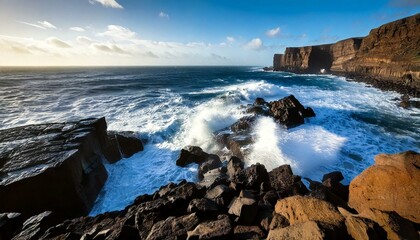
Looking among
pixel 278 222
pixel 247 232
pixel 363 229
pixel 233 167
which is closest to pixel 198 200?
pixel 247 232

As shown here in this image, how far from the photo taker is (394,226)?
137 inches

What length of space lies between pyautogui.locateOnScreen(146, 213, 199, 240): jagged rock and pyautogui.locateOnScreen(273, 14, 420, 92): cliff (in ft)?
118

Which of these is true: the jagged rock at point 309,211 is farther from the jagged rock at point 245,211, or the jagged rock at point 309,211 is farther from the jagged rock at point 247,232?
the jagged rock at point 247,232

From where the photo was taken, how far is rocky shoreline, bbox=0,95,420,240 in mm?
3947

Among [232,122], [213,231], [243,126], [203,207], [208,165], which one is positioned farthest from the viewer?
[232,122]

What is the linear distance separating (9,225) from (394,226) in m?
8.75

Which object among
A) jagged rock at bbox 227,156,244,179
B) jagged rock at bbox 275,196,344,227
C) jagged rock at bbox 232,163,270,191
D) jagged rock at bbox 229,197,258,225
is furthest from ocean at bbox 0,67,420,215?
jagged rock at bbox 275,196,344,227

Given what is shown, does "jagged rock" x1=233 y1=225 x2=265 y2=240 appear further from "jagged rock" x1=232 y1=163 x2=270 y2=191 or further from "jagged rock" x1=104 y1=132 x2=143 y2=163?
"jagged rock" x1=104 y1=132 x2=143 y2=163

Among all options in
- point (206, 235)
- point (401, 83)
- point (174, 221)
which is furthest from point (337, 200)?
point (401, 83)

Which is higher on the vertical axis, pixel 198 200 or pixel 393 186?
pixel 393 186

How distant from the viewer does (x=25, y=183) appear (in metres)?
6.75

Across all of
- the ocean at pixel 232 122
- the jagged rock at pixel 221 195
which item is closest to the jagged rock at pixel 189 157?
the ocean at pixel 232 122

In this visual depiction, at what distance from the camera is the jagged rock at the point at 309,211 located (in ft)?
12.9

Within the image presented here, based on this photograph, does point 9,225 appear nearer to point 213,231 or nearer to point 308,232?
point 213,231
